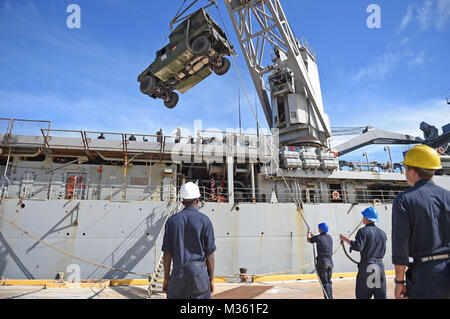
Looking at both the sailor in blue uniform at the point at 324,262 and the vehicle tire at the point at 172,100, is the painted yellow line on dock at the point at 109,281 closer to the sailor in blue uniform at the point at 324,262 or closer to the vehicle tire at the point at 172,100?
the sailor in blue uniform at the point at 324,262

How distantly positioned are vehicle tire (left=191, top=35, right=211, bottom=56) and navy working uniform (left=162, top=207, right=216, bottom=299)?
20.2ft

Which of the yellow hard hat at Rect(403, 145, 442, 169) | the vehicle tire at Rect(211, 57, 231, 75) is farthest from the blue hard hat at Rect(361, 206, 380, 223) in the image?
the vehicle tire at Rect(211, 57, 231, 75)

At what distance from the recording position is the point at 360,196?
12461mm

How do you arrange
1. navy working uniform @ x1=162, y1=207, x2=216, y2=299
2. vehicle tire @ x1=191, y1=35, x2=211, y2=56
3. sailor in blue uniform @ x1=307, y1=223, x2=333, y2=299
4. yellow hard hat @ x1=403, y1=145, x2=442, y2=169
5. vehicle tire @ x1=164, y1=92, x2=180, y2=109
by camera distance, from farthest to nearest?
vehicle tire @ x1=164, y1=92, x2=180, y2=109 → vehicle tire @ x1=191, y1=35, x2=211, y2=56 → sailor in blue uniform @ x1=307, y1=223, x2=333, y2=299 → navy working uniform @ x1=162, y1=207, x2=216, y2=299 → yellow hard hat @ x1=403, y1=145, x2=442, y2=169

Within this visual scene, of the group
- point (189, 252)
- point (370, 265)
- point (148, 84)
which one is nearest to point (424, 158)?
point (370, 265)

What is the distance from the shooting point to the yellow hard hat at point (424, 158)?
1899mm

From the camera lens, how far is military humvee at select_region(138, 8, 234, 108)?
7652mm

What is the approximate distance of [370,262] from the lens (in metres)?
3.27

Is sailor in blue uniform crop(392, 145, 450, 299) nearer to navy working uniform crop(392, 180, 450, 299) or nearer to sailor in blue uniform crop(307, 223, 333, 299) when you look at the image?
navy working uniform crop(392, 180, 450, 299)

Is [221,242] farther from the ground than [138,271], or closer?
farther from the ground

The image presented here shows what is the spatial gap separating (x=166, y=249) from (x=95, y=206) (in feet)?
23.4

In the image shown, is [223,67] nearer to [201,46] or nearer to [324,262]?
[201,46]
